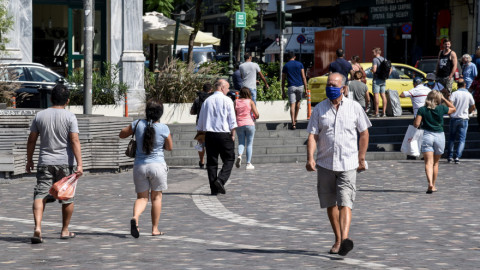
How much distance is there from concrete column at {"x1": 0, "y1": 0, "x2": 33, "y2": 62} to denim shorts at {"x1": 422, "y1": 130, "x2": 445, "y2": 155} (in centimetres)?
1453

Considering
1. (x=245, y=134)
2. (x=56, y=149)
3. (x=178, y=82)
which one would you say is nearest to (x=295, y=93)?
(x=178, y=82)

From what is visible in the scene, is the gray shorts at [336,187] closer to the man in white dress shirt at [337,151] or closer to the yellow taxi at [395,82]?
the man in white dress shirt at [337,151]

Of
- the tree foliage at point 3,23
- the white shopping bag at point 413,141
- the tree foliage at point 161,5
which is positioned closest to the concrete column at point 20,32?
the tree foliage at point 3,23

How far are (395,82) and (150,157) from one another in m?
19.5

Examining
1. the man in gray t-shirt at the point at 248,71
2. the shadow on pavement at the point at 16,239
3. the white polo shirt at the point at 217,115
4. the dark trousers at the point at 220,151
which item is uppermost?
the man in gray t-shirt at the point at 248,71

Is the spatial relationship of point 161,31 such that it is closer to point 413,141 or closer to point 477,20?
point 477,20

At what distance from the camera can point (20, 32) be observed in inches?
1054

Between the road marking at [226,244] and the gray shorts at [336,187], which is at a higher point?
the gray shorts at [336,187]

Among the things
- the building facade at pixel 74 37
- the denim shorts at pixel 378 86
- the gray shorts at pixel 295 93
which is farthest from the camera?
the building facade at pixel 74 37

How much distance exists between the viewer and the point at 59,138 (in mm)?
9695

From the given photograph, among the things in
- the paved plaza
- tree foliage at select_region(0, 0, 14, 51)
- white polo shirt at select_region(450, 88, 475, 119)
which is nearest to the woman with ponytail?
the paved plaza

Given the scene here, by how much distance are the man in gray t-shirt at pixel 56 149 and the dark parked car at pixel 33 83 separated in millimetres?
13789

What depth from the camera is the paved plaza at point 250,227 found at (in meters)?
8.38

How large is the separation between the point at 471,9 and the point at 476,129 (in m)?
20.7
